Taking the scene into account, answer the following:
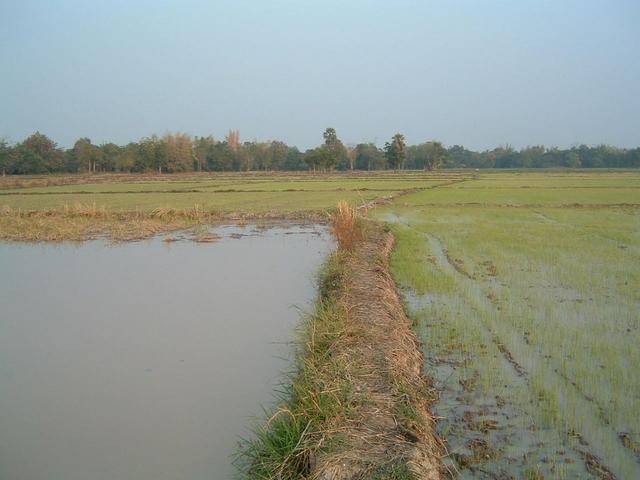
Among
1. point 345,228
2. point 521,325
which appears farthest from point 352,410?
point 345,228

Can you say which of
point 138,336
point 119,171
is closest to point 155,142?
point 119,171

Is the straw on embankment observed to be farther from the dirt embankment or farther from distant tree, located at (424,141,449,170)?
distant tree, located at (424,141,449,170)

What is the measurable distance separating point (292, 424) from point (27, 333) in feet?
11.4

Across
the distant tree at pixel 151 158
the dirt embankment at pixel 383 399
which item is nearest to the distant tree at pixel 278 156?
the distant tree at pixel 151 158

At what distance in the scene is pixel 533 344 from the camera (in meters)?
4.63

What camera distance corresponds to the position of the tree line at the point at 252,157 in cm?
4519

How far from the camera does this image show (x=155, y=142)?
49969 mm

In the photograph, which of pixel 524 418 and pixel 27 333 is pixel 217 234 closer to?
pixel 27 333

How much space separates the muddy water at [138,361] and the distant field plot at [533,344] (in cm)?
143

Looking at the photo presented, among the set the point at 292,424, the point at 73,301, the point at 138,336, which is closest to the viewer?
the point at 292,424

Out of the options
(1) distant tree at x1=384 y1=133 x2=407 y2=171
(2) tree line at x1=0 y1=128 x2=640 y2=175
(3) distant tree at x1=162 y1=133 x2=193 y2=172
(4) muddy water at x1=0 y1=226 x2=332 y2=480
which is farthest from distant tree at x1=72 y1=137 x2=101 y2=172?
(4) muddy water at x1=0 y1=226 x2=332 y2=480

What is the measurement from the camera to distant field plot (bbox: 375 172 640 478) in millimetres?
3027

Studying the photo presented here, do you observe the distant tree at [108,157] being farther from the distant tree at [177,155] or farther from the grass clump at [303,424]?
the grass clump at [303,424]

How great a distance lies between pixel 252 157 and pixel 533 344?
5364 cm
